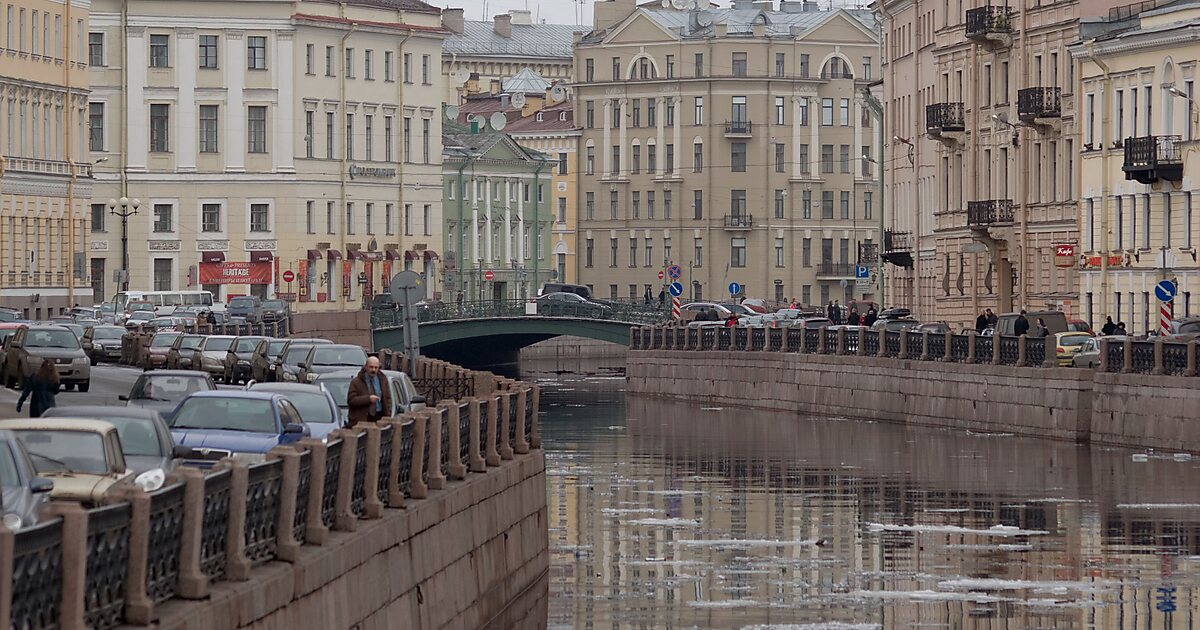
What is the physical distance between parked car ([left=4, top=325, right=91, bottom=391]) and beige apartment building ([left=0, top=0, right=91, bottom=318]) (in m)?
34.7

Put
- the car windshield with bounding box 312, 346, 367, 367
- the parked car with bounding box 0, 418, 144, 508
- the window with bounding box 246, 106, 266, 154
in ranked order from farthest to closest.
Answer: the window with bounding box 246, 106, 266, 154, the car windshield with bounding box 312, 346, 367, 367, the parked car with bounding box 0, 418, 144, 508

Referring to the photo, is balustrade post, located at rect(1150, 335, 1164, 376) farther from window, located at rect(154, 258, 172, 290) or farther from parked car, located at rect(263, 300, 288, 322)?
window, located at rect(154, 258, 172, 290)

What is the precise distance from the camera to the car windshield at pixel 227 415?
98.7ft

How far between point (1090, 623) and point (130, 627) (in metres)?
15.1

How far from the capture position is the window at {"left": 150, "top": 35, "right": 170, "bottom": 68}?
378 ft

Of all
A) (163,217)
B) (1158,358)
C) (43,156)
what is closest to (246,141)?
(163,217)

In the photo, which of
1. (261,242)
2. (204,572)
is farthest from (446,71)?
(204,572)

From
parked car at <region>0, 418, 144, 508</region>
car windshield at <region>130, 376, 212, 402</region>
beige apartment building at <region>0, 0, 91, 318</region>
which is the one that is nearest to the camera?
parked car at <region>0, 418, 144, 508</region>

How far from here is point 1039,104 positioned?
257 ft

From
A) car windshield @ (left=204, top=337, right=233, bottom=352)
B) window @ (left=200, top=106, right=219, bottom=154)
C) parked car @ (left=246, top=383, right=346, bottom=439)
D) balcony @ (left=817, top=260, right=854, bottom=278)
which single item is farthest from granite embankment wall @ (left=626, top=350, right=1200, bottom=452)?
balcony @ (left=817, top=260, right=854, bottom=278)

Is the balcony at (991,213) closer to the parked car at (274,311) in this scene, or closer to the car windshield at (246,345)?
the parked car at (274,311)

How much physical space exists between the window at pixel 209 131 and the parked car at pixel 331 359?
2438 inches

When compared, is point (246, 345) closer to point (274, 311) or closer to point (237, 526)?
point (274, 311)

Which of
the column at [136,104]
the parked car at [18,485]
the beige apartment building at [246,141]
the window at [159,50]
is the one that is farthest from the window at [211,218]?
the parked car at [18,485]
